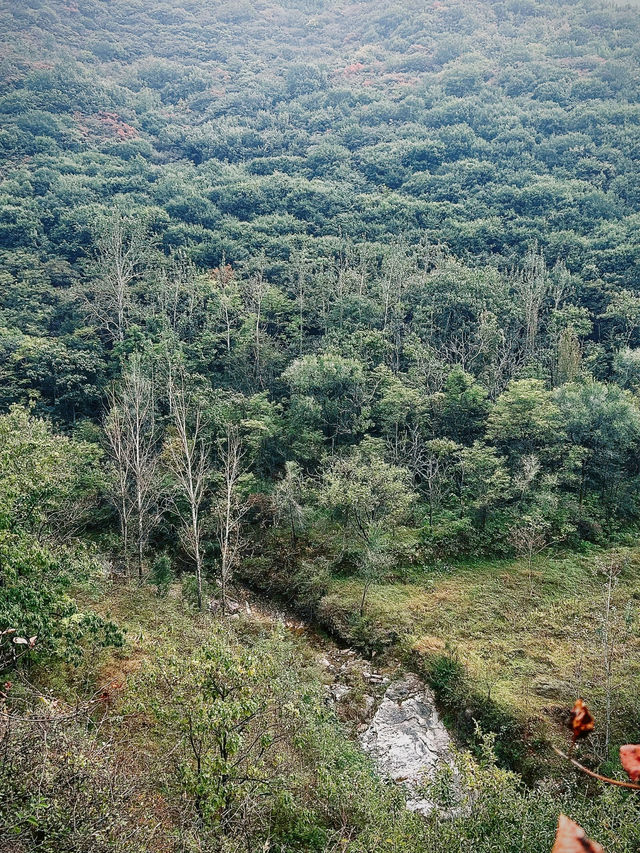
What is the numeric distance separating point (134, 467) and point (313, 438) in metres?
8.81

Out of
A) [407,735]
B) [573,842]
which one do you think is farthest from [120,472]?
[573,842]

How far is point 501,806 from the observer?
7930 millimetres

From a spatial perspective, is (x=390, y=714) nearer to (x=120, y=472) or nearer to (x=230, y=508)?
(x=230, y=508)

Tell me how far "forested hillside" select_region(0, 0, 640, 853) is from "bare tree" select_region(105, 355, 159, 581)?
0.26 meters

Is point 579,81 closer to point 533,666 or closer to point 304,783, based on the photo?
point 533,666

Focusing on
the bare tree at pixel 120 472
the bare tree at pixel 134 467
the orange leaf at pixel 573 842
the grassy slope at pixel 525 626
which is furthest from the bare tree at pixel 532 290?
the orange leaf at pixel 573 842

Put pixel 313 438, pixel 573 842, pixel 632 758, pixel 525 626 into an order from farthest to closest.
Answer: pixel 313 438, pixel 525 626, pixel 632 758, pixel 573 842

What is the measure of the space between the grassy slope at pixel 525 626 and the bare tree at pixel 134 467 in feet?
25.3

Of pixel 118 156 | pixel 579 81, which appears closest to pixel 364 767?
pixel 118 156

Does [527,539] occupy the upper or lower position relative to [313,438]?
lower

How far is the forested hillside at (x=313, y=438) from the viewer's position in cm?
823

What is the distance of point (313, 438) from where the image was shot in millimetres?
24812

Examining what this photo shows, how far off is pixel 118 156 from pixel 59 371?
35984mm

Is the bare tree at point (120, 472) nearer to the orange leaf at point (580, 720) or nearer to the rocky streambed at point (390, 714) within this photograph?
the rocky streambed at point (390, 714)
